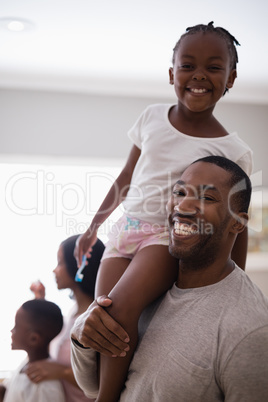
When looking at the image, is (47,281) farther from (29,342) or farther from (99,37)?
(99,37)

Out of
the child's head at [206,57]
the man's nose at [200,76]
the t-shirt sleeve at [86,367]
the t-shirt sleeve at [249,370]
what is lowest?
the t-shirt sleeve at [86,367]

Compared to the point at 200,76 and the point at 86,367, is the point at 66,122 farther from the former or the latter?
the point at 86,367

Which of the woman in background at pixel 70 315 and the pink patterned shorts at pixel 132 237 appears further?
the woman in background at pixel 70 315

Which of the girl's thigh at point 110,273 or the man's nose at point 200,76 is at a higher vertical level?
the man's nose at point 200,76

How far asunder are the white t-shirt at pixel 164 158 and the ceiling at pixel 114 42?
1261mm

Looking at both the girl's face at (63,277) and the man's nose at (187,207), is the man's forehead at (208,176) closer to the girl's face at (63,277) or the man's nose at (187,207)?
the man's nose at (187,207)

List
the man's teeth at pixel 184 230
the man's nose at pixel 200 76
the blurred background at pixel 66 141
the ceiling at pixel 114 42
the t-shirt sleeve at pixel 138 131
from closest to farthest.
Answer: the man's teeth at pixel 184 230
the man's nose at pixel 200 76
the t-shirt sleeve at pixel 138 131
the ceiling at pixel 114 42
the blurred background at pixel 66 141

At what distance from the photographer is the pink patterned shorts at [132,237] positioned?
109cm

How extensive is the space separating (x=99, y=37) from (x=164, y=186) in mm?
1739

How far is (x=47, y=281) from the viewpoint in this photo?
3.40 meters

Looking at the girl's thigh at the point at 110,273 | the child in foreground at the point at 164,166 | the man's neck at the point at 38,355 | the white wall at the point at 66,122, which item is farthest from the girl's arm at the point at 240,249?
the white wall at the point at 66,122

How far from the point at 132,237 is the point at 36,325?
3.19 feet

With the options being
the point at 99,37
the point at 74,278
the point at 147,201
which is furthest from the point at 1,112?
the point at 147,201

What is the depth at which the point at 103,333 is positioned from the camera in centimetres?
94
